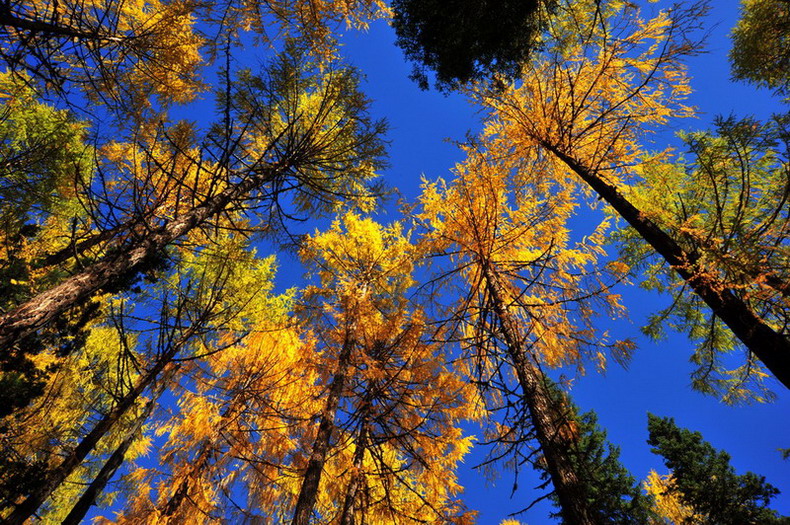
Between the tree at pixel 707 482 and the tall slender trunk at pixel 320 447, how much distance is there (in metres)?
8.85

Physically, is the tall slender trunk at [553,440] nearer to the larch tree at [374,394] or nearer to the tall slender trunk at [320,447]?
the larch tree at [374,394]

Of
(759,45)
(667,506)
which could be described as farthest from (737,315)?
(667,506)

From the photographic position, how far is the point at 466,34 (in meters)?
6.17

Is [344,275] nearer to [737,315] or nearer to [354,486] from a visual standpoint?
[354,486]

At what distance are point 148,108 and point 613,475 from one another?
1951cm

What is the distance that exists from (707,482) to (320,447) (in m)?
13.1

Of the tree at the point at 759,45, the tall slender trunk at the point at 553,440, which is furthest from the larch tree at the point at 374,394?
the tree at the point at 759,45

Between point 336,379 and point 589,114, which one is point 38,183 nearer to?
point 336,379

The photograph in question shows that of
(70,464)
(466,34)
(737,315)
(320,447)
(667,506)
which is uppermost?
(466,34)

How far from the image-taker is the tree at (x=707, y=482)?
8734 mm

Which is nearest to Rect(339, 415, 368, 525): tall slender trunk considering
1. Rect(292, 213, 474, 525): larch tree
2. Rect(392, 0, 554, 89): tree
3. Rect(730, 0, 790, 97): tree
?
Rect(292, 213, 474, 525): larch tree

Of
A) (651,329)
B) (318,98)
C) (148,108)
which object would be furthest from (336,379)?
(651,329)

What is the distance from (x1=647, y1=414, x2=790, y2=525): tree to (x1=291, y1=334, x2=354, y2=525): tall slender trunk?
8846 millimetres

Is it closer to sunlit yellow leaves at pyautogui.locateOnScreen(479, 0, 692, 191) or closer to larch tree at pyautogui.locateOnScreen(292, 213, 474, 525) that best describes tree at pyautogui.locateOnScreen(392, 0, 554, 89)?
sunlit yellow leaves at pyautogui.locateOnScreen(479, 0, 692, 191)
